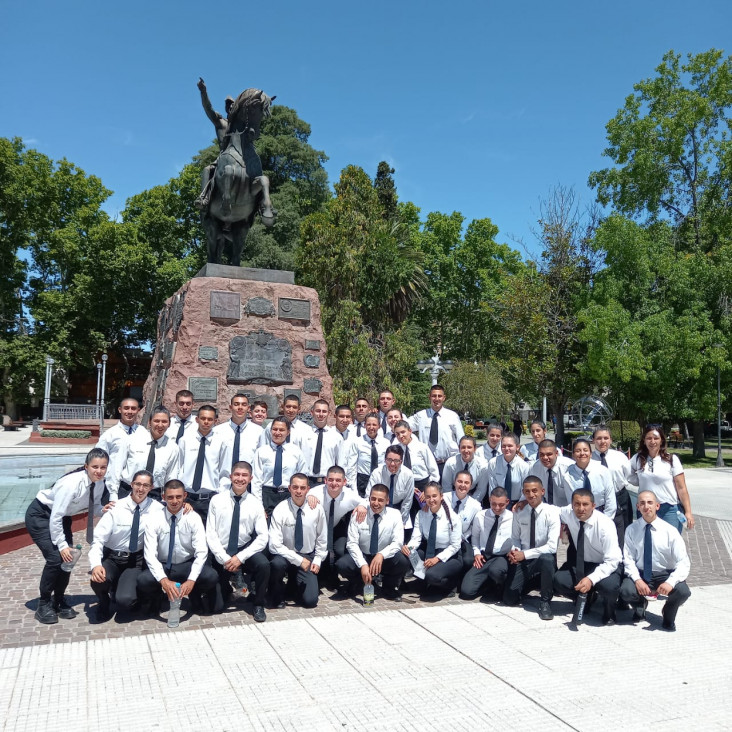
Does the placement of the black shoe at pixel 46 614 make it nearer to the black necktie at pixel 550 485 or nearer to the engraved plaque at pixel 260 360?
the black necktie at pixel 550 485

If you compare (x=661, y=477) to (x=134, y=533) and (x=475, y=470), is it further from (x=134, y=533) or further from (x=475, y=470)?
(x=134, y=533)

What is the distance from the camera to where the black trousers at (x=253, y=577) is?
16.9 ft

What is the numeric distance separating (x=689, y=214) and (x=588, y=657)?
22825 mm

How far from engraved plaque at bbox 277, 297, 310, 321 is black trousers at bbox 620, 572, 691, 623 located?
19.9 ft

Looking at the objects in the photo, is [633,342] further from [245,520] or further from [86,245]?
[86,245]

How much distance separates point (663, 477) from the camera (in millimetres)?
6125

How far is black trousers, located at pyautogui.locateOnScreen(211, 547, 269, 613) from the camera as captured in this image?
5148mm

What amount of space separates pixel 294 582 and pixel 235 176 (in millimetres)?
6289

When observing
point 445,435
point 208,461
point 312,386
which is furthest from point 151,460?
point 312,386

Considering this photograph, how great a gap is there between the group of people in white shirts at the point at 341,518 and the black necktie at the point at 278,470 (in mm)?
11

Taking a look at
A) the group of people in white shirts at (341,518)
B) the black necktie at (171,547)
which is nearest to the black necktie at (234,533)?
the group of people in white shirts at (341,518)

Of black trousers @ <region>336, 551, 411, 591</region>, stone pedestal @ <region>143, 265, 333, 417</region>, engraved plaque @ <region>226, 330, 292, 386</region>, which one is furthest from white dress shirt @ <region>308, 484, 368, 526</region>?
engraved plaque @ <region>226, 330, 292, 386</region>

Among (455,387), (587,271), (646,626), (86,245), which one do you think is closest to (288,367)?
(646,626)

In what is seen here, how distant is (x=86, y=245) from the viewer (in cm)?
3181
